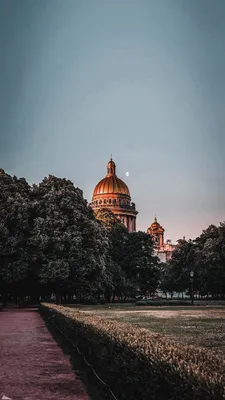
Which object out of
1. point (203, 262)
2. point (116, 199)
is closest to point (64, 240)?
point (203, 262)

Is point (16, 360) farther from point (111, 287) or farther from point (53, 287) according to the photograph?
point (111, 287)

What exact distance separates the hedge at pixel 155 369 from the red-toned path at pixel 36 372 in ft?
2.56

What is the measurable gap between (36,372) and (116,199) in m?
140

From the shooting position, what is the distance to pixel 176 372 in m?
5.03

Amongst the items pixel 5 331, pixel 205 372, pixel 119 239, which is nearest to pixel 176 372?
pixel 205 372

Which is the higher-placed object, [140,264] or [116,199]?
[116,199]

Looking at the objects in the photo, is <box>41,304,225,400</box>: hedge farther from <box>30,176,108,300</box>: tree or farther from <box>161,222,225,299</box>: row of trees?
<box>161,222,225,299</box>: row of trees

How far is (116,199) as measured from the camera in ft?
494

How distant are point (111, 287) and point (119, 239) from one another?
1412 cm

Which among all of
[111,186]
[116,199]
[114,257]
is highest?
[111,186]

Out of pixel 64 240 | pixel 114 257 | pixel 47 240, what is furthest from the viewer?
pixel 114 257

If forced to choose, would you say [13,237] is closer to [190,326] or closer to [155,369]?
[190,326]

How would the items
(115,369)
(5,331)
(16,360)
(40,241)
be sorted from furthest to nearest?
1. (40,241)
2. (5,331)
3. (16,360)
4. (115,369)

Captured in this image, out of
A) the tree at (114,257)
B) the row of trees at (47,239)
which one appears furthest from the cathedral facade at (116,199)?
the row of trees at (47,239)
